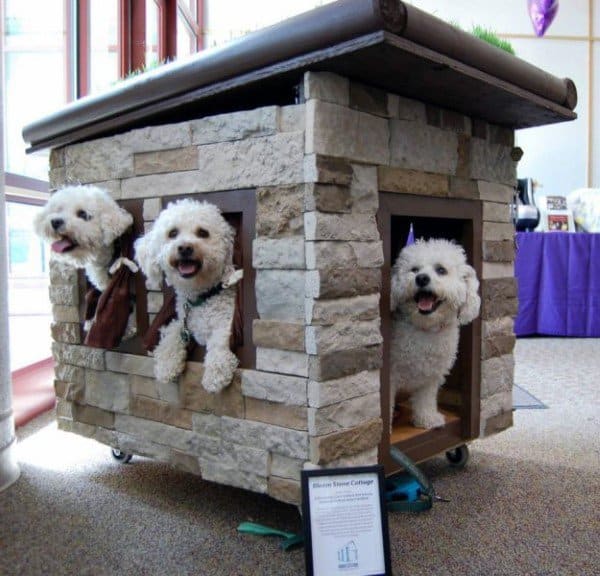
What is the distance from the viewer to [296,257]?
164cm

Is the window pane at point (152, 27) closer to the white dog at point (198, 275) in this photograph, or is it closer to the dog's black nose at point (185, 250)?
the white dog at point (198, 275)

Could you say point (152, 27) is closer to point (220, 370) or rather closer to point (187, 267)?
point (187, 267)

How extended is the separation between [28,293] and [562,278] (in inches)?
174

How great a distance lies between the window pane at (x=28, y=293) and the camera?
3.80 meters

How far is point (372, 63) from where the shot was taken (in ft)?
5.12

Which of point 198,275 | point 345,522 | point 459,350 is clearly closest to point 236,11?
point 459,350

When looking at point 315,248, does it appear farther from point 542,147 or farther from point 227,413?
point 542,147

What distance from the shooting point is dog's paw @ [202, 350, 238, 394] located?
1.77 metres

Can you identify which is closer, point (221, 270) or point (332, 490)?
point (332, 490)

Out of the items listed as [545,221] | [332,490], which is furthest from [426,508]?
[545,221]

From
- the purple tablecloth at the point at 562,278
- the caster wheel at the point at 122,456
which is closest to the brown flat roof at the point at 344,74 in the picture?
the caster wheel at the point at 122,456

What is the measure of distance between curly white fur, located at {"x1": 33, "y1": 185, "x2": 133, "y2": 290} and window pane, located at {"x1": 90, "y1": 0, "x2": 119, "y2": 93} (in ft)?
6.27

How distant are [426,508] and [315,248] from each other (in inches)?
37.3

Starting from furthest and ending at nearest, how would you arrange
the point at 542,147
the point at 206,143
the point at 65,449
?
the point at 542,147, the point at 65,449, the point at 206,143
